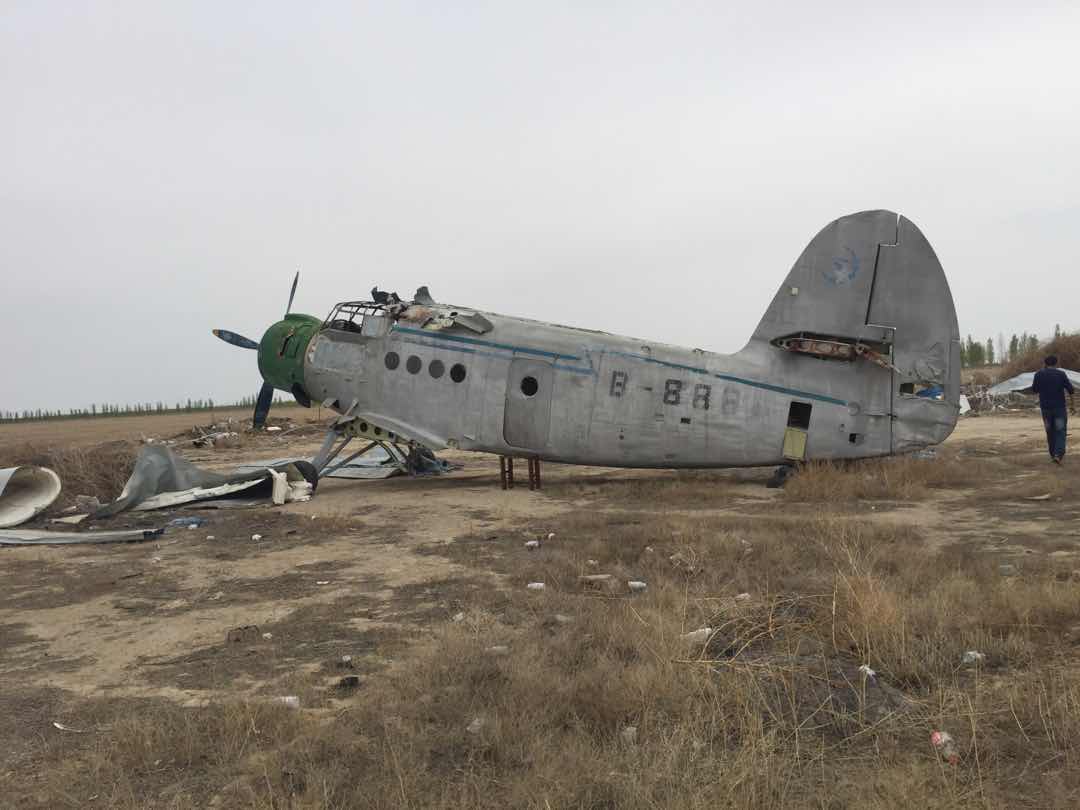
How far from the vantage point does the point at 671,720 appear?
3.81 m

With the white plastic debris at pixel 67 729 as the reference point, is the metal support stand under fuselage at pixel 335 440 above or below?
above

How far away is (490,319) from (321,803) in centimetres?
1214

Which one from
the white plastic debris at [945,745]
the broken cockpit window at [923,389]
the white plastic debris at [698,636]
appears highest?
the broken cockpit window at [923,389]

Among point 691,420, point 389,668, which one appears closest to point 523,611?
point 389,668

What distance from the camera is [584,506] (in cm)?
1203

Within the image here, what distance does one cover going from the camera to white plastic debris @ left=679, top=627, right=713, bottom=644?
187 inches

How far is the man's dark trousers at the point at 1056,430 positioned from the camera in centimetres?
1379

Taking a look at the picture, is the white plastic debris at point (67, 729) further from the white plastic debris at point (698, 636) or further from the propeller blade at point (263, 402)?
the propeller blade at point (263, 402)

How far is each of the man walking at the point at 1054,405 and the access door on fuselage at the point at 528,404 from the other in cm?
901

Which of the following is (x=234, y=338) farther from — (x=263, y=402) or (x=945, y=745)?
(x=945, y=745)

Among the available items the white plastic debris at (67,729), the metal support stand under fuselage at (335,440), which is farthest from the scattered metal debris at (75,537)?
the white plastic debris at (67,729)

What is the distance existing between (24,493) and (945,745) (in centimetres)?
1328

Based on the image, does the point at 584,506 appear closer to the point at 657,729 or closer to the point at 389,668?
the point at 389,668

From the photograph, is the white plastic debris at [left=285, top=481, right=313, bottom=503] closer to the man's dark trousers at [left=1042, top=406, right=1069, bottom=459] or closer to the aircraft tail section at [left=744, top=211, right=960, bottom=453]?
the aircraft tail section at [left=744, top=211, right=960, bottom=453]
